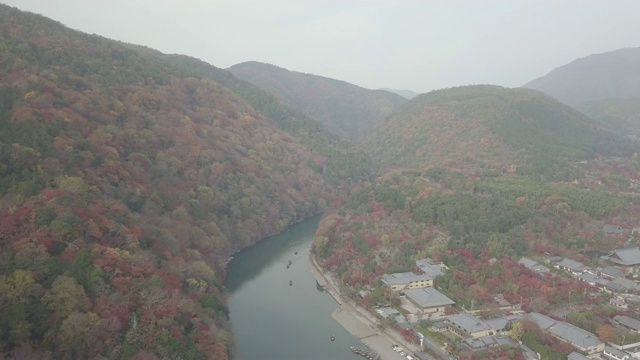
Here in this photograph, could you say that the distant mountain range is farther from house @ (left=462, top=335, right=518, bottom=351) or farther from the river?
house @ (left=462, top=335, right=518, bottom=351)

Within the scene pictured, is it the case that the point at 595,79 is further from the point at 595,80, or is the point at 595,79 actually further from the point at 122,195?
the point at 122,195

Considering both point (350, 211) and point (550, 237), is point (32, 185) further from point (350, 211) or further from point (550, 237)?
point (550, 237)

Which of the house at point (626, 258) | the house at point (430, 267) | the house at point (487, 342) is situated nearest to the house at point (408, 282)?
the house at point (430, 267)

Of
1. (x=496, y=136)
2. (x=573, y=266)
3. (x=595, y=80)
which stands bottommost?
(x=573, y=266)

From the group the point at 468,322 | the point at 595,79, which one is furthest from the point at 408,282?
the point at 595,79

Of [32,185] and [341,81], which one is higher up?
[341,81]

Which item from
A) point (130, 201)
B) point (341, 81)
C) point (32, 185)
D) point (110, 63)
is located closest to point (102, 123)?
point (130, 201)
